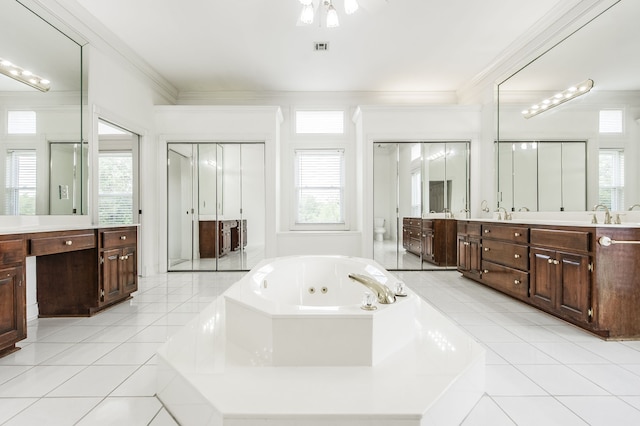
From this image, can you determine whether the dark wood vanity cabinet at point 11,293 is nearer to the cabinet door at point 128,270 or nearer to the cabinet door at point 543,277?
the cabinet door at point 128,270

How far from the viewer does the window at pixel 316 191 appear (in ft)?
17.7

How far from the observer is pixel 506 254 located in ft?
10.8

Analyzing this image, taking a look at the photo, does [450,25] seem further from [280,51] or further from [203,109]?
[203,109]

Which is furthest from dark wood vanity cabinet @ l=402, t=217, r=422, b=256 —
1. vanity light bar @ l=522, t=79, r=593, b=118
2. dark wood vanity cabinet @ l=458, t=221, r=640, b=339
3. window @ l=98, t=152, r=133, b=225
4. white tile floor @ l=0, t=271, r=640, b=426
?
window @ l=98, t=152, r=133, b=225

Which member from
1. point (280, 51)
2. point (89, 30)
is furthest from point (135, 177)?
point (280, 51)

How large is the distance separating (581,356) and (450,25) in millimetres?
3439

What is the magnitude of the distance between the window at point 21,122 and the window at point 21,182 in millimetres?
163

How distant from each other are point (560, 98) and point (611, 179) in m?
1.08

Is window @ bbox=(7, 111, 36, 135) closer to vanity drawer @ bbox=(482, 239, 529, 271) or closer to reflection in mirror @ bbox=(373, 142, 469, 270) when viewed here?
reflection in mirror @ bbox=(373, 142, 469, 270)

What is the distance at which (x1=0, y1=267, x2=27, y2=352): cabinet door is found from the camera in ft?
6.46

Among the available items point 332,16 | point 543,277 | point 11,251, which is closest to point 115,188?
point 11,251

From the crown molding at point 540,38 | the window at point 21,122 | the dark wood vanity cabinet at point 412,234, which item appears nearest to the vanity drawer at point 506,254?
the dark wood vanity cabinet at point 412,234

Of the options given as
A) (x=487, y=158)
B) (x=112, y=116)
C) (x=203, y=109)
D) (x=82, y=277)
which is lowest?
(x=82, y=277)

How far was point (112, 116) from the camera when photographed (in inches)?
146
